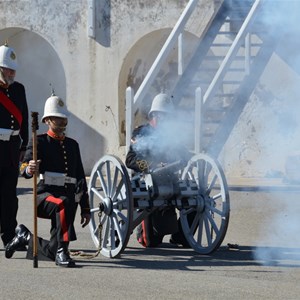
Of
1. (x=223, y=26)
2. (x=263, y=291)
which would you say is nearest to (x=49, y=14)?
(x=223, y=26)

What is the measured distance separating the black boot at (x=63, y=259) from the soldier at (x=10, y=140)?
992 mm

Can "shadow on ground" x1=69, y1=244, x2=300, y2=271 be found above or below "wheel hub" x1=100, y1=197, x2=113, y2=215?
below

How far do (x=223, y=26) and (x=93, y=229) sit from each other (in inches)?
289

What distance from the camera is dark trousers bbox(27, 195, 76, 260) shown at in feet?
28.8

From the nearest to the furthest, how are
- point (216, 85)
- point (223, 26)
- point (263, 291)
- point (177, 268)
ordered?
point (263, 291) → point (177, 268) → point (216, 85) → point (223, 26)

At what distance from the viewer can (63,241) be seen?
28.6 ft

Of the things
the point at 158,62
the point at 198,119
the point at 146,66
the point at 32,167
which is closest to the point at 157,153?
the point at 32,167

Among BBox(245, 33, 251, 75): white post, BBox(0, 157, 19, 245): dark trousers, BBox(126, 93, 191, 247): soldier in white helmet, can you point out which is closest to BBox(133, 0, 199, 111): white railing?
BBox(245, 33, 251, 75): white post

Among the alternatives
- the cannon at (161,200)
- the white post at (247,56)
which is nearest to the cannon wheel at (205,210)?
the cannon at (161,200)

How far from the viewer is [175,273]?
834 cm

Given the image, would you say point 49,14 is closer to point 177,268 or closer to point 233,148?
point 233,148

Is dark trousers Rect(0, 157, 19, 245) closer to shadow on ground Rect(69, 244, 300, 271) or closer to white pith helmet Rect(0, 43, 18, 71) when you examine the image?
shadow on ground Rect(69, 244, 300, 271)

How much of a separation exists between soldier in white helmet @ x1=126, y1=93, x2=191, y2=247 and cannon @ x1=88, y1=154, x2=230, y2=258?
118 mm

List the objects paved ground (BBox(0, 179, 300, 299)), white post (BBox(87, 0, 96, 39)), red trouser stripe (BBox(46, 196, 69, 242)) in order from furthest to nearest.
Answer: white post (BBox(87, 0, 96, 39)) → red trouser stripe (BBox(46, 196, 69, 242)) → paved ground (BBox(0, 179, 300, 299))
